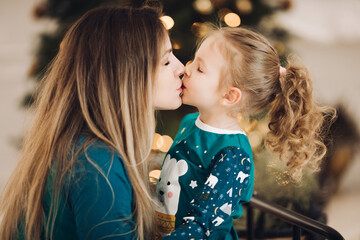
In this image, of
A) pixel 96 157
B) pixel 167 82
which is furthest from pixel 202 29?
pixel 96 157

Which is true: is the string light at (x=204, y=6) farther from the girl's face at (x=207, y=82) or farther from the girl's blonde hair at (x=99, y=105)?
the girl's blonde hair at (x=99, y=105)

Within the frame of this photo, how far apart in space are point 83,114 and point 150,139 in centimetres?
19

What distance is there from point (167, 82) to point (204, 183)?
296 mm

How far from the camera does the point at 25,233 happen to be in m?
0.99

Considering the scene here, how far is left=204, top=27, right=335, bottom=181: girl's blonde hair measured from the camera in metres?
1.15

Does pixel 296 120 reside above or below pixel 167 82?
below

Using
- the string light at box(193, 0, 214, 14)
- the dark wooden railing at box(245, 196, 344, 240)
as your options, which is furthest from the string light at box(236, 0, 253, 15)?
the dark wooden railing at box(245, 196, 344, 240)

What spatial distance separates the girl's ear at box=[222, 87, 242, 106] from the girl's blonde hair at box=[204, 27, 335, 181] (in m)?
0.02

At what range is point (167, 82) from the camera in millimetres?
1106

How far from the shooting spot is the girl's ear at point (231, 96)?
1146 mm

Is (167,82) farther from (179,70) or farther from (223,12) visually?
(223,12)

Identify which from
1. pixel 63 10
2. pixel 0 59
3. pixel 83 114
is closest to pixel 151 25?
pixel 83 114

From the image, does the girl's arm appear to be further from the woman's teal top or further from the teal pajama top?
the woman's teal top

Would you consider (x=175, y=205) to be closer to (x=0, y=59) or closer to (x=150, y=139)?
(x=150, y=139)
